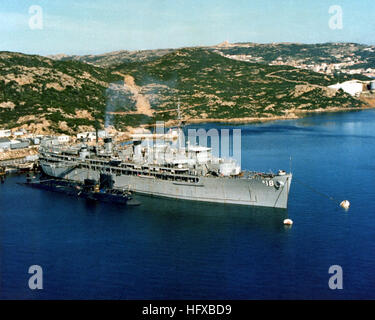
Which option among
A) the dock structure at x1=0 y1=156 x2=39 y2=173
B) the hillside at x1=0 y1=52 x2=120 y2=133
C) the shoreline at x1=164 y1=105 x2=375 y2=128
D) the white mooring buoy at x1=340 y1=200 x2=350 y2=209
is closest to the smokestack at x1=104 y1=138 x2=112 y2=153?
the dock structure at x1=0 y1=156 x2=39 y2=173

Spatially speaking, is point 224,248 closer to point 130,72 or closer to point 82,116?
point 82,116

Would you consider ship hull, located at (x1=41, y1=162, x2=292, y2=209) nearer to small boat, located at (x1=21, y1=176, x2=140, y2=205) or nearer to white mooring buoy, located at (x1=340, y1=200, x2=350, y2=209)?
small boat, located at (x1=21, y1=176, x2=140, y2=205)

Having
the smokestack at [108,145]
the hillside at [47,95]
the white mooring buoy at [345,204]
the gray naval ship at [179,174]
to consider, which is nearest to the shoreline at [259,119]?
the hillside at [47,95]

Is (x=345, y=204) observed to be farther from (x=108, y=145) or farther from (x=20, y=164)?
(x=20, y=164)

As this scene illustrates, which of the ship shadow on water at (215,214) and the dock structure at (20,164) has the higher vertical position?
the dock structure at (20,164)

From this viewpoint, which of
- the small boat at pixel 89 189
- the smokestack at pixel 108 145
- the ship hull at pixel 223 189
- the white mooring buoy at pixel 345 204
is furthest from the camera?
the smokestack at pixel 108 145

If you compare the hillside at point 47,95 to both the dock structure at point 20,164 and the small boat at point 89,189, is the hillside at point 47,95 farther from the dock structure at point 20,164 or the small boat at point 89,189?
the small boat at point 89,189

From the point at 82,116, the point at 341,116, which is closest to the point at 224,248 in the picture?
the point at 82,116
